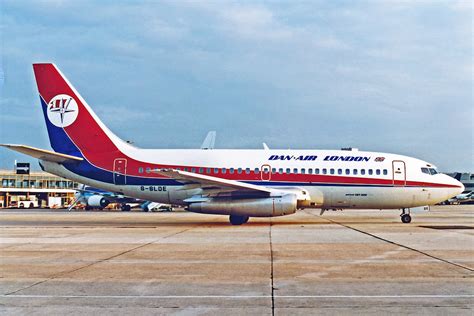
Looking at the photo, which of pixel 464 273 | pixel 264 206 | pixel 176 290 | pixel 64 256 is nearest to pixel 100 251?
pixel 64 256

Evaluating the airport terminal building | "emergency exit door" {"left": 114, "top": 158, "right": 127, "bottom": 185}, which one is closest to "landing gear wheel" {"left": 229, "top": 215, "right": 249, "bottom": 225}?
"emergency exit door" {"left": 114, "top": 158, "right": 127, "bottom": 185}

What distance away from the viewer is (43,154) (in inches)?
983

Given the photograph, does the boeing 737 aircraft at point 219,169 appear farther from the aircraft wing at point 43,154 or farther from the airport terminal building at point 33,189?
the airport terminal building at point 33,189

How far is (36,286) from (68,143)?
61.5 ft

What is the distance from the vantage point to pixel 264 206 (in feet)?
75.5

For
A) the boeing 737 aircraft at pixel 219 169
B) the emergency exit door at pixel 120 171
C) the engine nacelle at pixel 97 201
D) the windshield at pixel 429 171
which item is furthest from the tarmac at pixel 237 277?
the engine nacelle at pixel 97 201

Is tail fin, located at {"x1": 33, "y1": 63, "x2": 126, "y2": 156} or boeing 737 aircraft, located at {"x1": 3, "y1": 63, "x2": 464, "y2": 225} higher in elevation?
tail fin, located at {"x1": 33, "y1": 63, "x2": 126, "y2": 156}

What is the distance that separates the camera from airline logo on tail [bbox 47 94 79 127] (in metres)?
26.2

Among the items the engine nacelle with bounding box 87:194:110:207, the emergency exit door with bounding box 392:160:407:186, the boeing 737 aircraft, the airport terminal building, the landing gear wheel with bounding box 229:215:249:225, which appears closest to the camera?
the landing gear wheel with bounding box 229:215:249:225

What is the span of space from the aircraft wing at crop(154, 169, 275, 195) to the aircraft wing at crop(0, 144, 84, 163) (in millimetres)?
5771

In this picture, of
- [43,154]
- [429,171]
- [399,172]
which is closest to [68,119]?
[43,154]

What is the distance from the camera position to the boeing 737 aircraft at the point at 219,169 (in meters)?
24.8

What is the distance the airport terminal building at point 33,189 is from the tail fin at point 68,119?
8132 cm

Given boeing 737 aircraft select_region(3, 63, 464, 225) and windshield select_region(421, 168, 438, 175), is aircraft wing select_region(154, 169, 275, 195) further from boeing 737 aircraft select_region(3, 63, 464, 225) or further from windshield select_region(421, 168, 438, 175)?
windshield select_region(421, 168, 438, 175)
